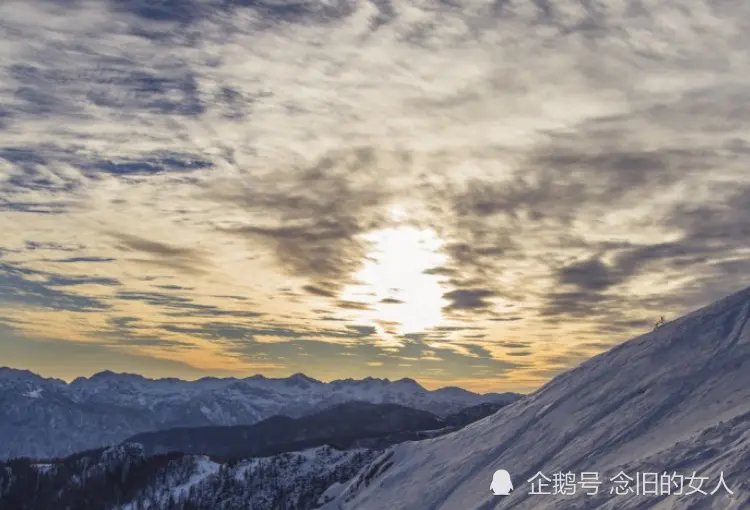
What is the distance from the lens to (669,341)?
81312mm

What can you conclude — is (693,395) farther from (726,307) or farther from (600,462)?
(726,307)

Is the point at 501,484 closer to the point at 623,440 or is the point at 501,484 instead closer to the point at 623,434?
the point at 623,440

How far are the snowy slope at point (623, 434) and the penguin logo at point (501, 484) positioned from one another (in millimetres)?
747

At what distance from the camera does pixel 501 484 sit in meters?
65.3

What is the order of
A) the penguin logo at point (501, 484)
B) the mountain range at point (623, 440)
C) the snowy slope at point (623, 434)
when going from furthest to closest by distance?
the penguin logo at point (501, 484) < the snowy slope at point (623, 434) < the mountain range at point (623, 440)

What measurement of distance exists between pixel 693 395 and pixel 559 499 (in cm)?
2251

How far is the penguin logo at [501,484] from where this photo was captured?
208 ft

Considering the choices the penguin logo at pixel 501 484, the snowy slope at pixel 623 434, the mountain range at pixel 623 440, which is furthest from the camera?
the penguin logo at pixel 501 484

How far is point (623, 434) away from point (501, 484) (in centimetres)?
1293

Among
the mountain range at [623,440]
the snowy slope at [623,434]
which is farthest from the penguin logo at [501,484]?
the snowy slope at [623,434]

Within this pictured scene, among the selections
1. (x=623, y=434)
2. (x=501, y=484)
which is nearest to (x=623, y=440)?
(x=623, y=434)

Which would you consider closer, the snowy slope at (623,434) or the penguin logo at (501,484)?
the snowy slope at (623,434)

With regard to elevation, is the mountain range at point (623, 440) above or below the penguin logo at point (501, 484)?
above

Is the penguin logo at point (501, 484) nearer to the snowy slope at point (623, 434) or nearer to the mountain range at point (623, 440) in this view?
the mountain range at point (623, 440)
